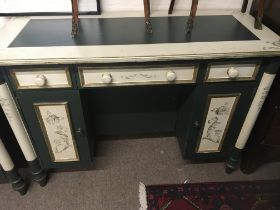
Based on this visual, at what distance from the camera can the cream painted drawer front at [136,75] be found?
3.02 ft

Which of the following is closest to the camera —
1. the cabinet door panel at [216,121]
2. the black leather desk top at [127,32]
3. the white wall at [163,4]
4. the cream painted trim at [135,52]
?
the cream painted trim at [135,52]

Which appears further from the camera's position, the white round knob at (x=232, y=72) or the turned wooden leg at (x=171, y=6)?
the turned wooden leg at (x=171, y=6)

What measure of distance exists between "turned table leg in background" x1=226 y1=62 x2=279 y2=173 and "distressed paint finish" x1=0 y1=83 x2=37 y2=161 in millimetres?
1008

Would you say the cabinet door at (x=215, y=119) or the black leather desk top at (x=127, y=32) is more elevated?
the black leather desk top at (x=127, y=32)

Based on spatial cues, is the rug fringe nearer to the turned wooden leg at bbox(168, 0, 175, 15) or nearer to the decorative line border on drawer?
the decorative line border on drawer

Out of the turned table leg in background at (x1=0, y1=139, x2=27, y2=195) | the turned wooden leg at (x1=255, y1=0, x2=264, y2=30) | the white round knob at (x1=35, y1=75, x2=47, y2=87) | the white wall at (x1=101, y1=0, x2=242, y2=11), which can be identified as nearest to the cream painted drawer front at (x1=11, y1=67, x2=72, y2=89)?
the white round knob at (x1=35, y1=75, x2=47, y2=87)

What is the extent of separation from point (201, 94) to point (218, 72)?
4.7 inches

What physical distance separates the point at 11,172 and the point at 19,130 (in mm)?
270

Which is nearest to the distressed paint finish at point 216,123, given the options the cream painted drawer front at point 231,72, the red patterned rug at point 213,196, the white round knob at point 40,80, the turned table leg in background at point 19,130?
the cream painted drawer front at point 231,72

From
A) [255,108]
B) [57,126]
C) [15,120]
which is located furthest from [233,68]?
[15,120]

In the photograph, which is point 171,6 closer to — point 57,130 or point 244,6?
point 244,6

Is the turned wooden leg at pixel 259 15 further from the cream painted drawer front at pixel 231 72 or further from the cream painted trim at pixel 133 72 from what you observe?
the cream painted trim at pixel 133 72

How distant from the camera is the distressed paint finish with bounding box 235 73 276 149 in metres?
1.00

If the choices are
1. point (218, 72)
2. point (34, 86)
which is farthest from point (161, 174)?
point (34, 86)
